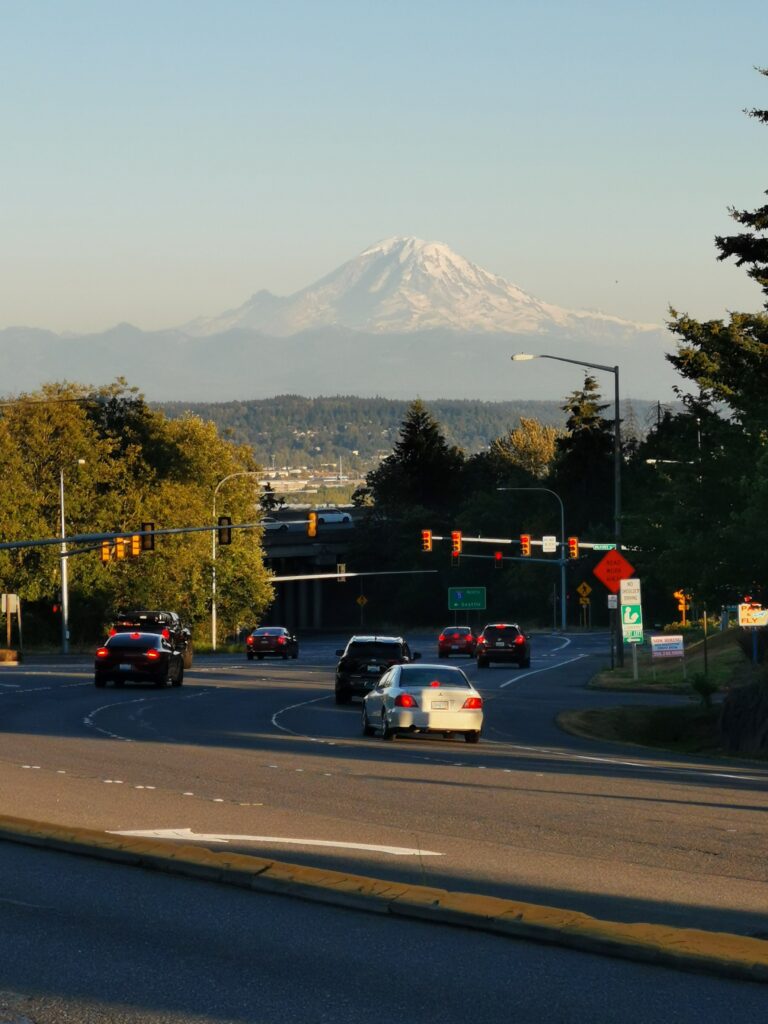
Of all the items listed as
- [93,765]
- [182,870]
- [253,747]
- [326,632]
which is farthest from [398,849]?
[326,632]

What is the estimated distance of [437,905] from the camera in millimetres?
10797

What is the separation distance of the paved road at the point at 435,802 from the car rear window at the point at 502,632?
3217cm

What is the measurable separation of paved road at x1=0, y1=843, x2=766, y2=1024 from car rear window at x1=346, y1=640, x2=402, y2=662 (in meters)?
29.0

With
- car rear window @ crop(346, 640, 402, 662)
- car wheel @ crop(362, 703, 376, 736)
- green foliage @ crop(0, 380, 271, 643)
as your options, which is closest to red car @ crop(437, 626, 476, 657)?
green foliage @ crop(0, 380, 271, 643)

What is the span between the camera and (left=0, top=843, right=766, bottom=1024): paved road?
8.27 meters

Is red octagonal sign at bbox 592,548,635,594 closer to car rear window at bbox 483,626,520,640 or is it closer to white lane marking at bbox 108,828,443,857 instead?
car rear window at bbox 483,626,520,640

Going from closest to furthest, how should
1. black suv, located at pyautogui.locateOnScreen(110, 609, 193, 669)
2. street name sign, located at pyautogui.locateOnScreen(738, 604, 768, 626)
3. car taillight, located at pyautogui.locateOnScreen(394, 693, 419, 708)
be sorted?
car taillight, located at pyautogui.locateOnScreen(394, 693, 419, 708)
street name sign, located at pyautogui.locateOnScreen(738, 604, 768, 626)
black suv, located at pyautogui.locateOnScreen(110, 609, 193, 669)

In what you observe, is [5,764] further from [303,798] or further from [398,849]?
[398,849]

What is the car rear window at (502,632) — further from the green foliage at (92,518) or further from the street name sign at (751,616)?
the street name sign at (751,616)

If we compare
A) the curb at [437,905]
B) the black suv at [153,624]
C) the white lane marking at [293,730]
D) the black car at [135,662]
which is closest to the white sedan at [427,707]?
the white lane marking at [293,730]

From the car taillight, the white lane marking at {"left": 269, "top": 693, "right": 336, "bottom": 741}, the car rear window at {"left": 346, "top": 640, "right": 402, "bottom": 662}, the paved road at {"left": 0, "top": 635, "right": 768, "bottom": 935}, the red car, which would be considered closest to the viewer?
the paved road at {"left": 0, "top": 635, "right": 768, "bottom": 935}

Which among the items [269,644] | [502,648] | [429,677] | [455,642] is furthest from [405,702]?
[455,642]

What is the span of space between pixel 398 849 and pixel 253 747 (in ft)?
39.7

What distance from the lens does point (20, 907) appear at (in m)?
11.4
